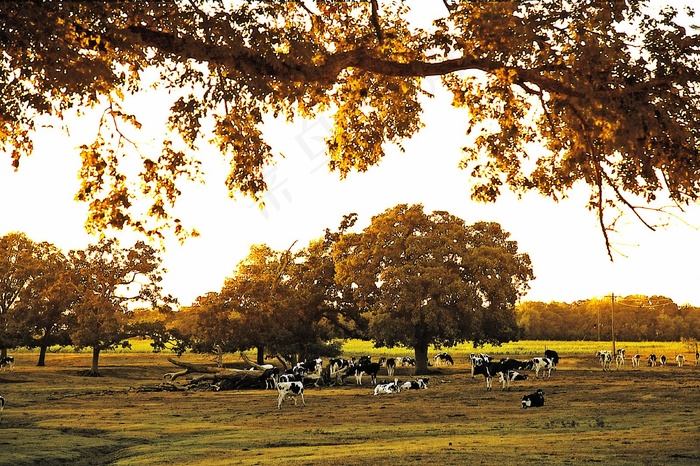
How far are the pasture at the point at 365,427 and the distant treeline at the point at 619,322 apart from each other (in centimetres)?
10208

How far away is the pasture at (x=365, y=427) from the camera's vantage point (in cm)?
A: 1711

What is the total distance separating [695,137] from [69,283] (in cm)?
5515

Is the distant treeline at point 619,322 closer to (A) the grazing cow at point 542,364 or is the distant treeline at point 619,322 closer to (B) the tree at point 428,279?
(B) the tree at point 428,279

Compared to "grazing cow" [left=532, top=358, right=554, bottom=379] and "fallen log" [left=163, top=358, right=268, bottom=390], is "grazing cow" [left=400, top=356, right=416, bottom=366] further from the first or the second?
"fallen log" [left=163, top=358, right=268, bottom=390]

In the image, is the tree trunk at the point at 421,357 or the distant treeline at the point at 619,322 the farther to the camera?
the distant treeline at the point at 619,322

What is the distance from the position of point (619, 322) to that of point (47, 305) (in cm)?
10950

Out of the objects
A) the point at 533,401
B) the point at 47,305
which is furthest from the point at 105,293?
the point at 533,401

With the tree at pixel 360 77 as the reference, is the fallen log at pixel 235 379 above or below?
below

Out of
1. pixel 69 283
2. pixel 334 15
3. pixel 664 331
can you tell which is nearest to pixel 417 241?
pixel 69 283

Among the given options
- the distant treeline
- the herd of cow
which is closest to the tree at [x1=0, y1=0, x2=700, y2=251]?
the herd of cow

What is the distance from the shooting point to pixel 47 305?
219ft

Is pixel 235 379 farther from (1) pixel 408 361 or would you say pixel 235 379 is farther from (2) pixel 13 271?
(2) pixel 13 271

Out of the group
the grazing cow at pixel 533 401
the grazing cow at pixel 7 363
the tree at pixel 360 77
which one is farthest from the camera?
the grazing cow at pixel 7 363

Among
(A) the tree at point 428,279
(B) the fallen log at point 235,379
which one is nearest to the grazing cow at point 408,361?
(A) the tree at point 428,279
